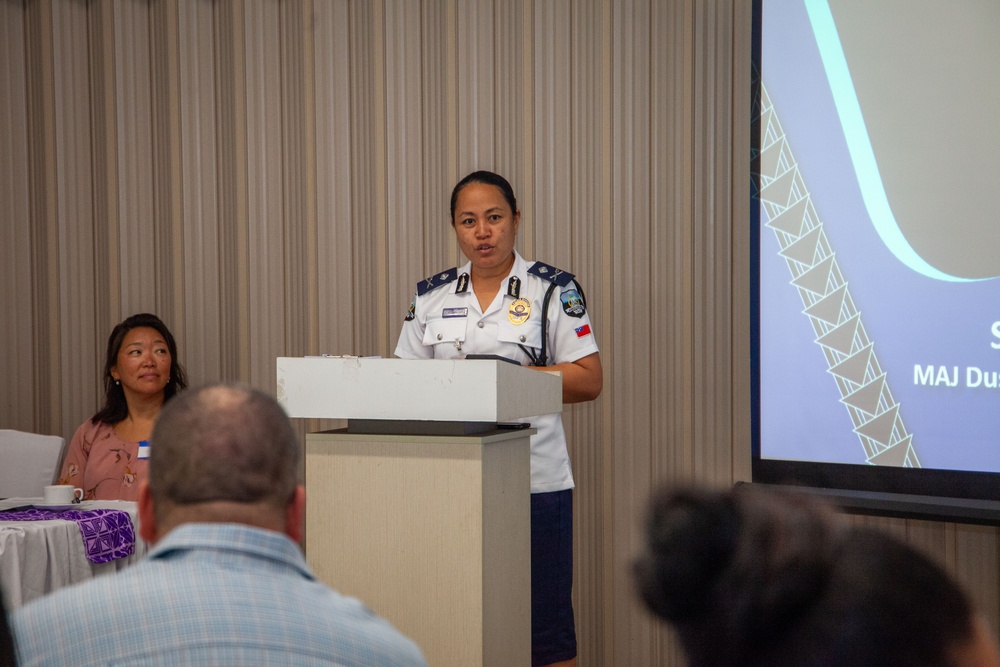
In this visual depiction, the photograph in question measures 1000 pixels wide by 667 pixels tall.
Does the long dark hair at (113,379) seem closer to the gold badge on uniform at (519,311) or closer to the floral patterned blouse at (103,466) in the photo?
the floral patterned blouse at (103,466)

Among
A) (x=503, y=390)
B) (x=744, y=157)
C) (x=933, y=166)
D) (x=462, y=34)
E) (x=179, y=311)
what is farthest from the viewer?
(x=179, y=311)

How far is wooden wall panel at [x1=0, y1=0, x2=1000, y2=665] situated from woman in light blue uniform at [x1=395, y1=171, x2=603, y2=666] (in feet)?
2.92

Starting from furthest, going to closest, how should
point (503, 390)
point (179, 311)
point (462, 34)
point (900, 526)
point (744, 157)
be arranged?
point (179, 311)
point (462, 34)
point (744, 157)
point (900, 526)
point (503, 390)

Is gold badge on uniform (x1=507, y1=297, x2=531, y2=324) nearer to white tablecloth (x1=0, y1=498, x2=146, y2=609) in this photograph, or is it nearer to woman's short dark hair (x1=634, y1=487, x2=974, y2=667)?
white tablecloth (x1=0, y1=498, x2=146, y2=609)

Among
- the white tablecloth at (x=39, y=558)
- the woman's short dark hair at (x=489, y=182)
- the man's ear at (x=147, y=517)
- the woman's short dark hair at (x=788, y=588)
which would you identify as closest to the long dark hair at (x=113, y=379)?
the white tablecloth at (x=39, y=558)

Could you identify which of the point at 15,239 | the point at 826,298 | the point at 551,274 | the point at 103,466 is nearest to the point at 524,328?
the point at 551,274

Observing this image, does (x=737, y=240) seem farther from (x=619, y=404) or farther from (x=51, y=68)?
(x=51, y=68)

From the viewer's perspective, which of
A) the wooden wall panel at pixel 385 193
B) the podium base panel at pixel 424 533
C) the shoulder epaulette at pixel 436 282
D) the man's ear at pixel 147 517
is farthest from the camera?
the wooden wall panel at pixel 385 193

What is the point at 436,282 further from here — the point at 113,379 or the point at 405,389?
the point at 113,379

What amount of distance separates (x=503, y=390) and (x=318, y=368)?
381 mm

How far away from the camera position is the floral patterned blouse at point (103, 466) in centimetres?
334

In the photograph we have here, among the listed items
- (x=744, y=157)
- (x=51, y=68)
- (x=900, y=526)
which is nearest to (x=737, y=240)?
(x=744, y=157)

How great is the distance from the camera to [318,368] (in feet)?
6.38

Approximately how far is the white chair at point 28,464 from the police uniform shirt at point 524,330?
1459mm
